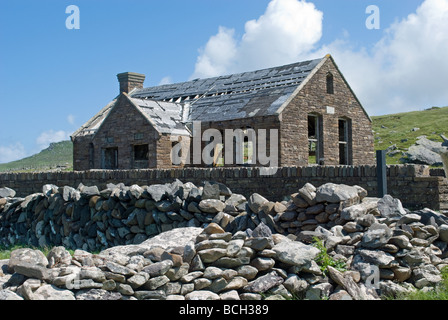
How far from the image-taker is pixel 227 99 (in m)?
23.0

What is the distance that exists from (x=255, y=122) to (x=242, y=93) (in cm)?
369

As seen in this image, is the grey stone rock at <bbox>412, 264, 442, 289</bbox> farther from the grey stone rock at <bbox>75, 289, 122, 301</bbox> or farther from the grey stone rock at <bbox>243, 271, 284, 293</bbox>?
the grey stone rock at <bbox>75, 289, 122, 301</bbox>

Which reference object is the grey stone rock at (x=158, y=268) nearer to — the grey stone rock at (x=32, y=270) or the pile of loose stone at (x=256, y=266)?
the pile of loose stone at (x=256, y=266)

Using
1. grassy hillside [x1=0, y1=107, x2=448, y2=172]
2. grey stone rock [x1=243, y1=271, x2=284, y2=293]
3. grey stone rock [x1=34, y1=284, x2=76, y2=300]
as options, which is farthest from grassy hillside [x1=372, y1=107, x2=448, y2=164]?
grey stone rock [x1=34, y1=284, x2=76, y2=300]

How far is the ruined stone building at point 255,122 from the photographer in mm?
19766

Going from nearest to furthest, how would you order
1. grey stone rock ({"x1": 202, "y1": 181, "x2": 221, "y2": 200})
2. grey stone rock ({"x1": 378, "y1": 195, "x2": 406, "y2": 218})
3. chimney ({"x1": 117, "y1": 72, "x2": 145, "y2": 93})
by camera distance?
1. grey stone rock ({"x1": 378, "y1": 195, "x2": 406, "y2": 218})
2. grey stone rock ({"x1": 202, "y1": 181, "x2": 221, "y2": 200})
3. chimney ({"x1": 117, "y1": 72, "x2": 145, "y2": 93})

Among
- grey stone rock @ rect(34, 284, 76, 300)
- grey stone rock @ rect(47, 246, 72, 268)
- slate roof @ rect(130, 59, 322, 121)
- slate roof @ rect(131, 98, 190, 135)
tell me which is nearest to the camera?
grey stone rock @ rect(34, 284, 76, 300)

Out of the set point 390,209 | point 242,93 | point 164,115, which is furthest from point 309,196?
point 164,115

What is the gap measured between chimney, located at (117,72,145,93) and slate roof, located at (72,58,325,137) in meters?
5.87

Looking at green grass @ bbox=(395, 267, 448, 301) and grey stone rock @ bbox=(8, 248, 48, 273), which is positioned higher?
grey stone rock @ bbox=(8, 248, 48, 273)

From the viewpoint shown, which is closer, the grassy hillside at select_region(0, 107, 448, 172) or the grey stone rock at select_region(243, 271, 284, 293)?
the grey stone rock at select_region(243, 271, 284, 293)

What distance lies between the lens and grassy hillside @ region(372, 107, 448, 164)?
41688mm

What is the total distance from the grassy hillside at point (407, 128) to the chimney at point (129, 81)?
18.4 metres

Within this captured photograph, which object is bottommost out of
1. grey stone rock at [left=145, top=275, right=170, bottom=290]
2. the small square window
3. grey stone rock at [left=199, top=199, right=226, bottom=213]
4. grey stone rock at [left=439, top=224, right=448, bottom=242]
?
grey stone rock at [left=145, top=275, right=170, bottom=290]
